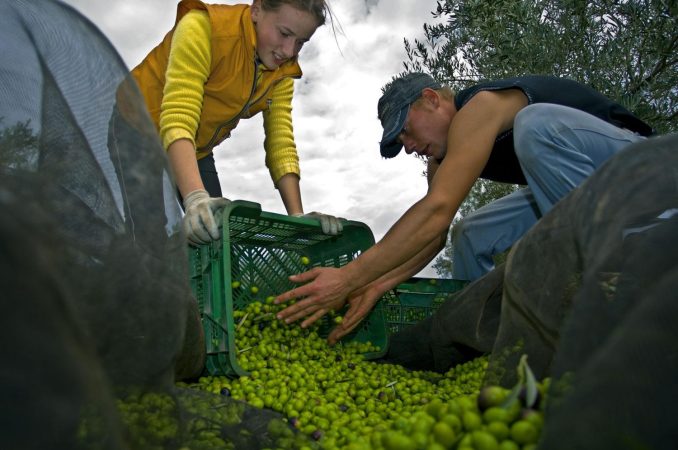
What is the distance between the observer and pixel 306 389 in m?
2.97

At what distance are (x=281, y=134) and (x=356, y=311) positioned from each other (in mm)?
1552

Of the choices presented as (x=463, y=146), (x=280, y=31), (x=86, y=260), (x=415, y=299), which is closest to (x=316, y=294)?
(x=415, y=299)

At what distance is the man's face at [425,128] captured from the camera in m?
4.11

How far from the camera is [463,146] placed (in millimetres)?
3576

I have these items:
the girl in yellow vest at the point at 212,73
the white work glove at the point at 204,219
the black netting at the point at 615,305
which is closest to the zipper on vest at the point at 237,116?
the girl in yellow vest at the point at 212,73

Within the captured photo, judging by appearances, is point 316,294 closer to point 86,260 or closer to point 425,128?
point 425,128

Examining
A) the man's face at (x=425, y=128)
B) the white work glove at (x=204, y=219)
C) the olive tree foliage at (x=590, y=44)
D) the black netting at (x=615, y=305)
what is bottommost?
the black netting at (x=615, y=305)

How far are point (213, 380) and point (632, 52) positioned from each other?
6648 mm

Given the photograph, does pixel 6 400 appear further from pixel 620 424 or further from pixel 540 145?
pixel 540 145

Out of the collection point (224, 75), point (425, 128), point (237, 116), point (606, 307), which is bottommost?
point (606, 307)

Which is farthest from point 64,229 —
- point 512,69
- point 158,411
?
point 512,69

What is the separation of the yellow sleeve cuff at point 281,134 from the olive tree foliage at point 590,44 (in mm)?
4049

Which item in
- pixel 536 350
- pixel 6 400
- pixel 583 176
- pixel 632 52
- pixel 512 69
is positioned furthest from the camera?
pixel 512 69

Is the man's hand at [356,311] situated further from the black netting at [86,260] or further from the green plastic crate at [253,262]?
the black netting at [86,260]
